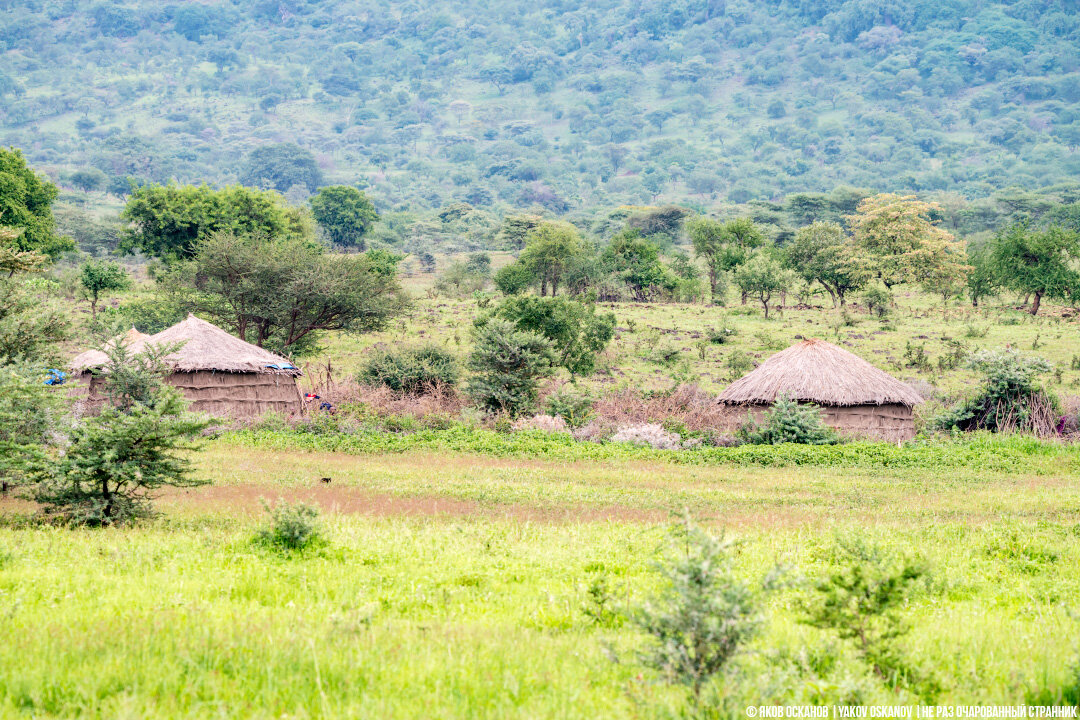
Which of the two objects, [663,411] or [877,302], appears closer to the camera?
[663,411]

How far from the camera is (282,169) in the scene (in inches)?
6240

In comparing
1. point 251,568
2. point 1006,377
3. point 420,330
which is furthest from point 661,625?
point 420,330

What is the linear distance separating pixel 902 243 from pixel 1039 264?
10.6 metres

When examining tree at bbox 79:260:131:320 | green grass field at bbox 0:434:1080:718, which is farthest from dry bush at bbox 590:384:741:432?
tree at bbox 79:260:131:320

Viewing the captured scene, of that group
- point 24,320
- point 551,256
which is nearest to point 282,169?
point 551,256

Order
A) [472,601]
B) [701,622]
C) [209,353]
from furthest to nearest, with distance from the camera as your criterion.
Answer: [209,353] < [472,601] < [701,622]

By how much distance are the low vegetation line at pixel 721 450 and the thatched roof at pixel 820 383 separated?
2.82 metres

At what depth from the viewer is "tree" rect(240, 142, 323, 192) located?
158 meters

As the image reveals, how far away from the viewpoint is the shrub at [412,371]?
26.6m

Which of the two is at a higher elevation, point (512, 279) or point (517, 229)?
point (517, 229)

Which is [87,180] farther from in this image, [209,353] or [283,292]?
[209,353]

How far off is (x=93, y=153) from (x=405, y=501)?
177 m

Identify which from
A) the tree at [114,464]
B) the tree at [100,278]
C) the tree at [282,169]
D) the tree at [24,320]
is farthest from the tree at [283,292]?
the tree at [282,169]

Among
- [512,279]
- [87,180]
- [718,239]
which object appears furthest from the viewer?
[87,180]
